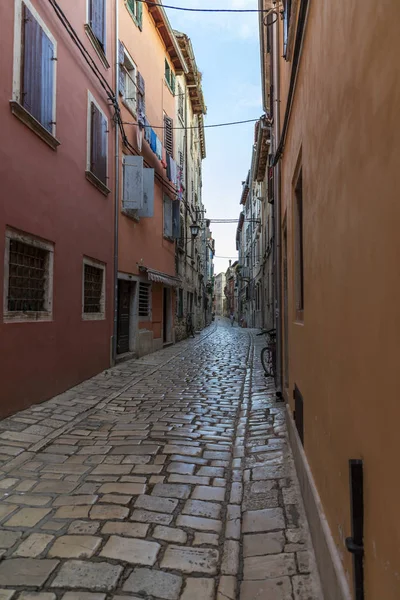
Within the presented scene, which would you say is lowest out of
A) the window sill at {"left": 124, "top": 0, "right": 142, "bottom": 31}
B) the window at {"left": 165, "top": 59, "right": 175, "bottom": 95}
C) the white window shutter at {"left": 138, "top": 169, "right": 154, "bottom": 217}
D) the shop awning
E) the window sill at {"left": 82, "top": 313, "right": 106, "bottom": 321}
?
the window sill at {"left": 82, "top": 313, "right": 106, "bottom": 321}

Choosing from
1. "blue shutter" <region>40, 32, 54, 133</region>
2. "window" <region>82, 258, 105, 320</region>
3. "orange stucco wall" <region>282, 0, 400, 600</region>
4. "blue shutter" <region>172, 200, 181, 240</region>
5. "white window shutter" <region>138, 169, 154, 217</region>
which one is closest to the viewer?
"orange stucco wall" <region>282, 0, 400, 600</region>

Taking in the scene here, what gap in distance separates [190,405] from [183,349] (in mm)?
8194

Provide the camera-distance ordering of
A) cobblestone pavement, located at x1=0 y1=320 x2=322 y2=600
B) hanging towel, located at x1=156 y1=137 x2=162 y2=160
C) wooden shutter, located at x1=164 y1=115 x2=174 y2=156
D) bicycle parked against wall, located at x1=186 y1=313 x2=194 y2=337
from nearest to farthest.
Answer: cobblestone pavement, located at x1=0 y1=320 x2=322 y2=600
hanging towel, located at x1=156 y1=137 x2=162 y2=160
wooden shutter, located at x1=164 y1=115 x2=174 y2=156
bicycle parked against wall, located at x1=186 y1=313 x2=194 y2=337

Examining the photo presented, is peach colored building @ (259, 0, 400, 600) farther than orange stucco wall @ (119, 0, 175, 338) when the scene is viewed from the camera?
No

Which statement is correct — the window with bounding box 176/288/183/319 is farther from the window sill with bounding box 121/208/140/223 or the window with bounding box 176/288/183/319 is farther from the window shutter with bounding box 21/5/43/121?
the window shutter with bounding box 21/5/43/121

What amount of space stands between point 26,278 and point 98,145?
13.5 ft

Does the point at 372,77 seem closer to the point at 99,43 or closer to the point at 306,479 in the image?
the point at 306,479

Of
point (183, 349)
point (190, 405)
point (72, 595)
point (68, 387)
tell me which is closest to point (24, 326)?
point (68, 387)

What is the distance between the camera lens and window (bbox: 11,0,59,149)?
581 cm

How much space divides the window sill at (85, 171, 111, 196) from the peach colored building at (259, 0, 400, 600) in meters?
5.96

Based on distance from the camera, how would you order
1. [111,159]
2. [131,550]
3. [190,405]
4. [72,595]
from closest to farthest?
[72,595]
[131,550]
[190,405]
[111,159]

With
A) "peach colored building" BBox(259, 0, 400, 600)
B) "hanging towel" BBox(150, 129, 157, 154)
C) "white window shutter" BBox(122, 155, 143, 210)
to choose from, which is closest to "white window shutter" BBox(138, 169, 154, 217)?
"white window shutter" BBox(122, 155, 143, 210)

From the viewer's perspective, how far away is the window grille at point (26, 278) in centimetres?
578

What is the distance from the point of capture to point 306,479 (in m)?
3.15
